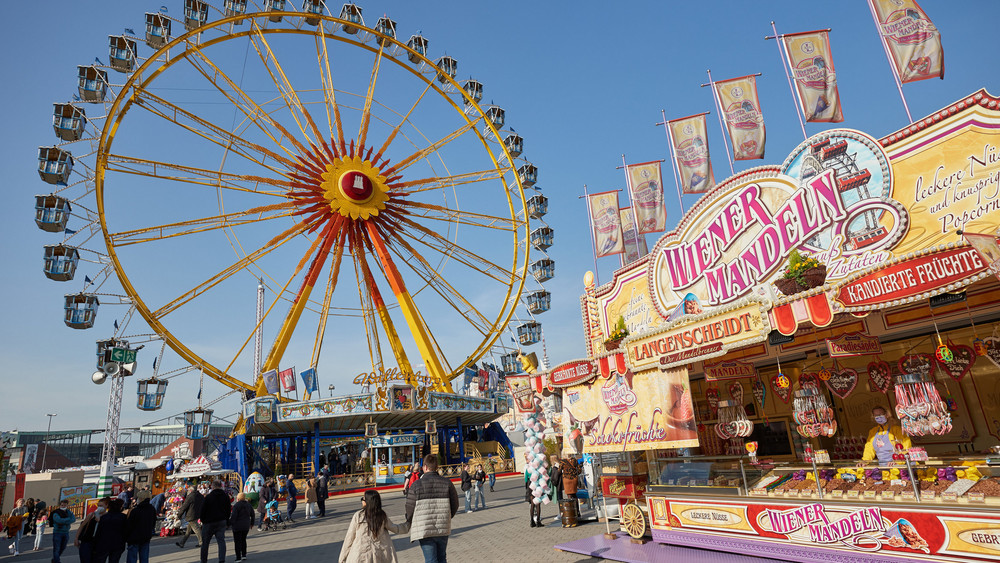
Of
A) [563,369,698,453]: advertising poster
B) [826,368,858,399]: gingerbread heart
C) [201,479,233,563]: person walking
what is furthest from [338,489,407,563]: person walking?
[826,368,858,399]: gingerbread heart

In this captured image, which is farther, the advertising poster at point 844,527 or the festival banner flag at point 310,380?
the festival banner flag at point 310,380

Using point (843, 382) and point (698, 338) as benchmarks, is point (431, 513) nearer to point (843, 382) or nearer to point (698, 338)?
point (698, 338)

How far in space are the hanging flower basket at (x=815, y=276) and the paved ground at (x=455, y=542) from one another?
5.48 metres

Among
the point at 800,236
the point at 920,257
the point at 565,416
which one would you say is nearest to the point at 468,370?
the point at 565,416

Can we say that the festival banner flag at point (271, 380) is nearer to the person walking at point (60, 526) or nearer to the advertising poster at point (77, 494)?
the advertising poster at point (77, 494)

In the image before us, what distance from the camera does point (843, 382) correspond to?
8547 millimetres

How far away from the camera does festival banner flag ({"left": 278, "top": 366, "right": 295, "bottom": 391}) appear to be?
26328mm

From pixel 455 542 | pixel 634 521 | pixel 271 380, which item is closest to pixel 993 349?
pixel 634 521

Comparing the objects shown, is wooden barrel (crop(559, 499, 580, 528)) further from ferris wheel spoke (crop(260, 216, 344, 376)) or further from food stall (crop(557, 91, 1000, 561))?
ferris wheel spoke (crop(260, 216, 344, 376))

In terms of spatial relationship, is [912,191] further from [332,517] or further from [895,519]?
[332,517]

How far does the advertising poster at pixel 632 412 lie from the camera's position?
8344 mm

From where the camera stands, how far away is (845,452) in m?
11.1

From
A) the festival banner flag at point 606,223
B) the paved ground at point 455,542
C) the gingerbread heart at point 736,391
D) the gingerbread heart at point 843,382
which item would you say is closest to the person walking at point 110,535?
the paved ground at point 455,542

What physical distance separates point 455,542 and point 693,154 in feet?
31.6
